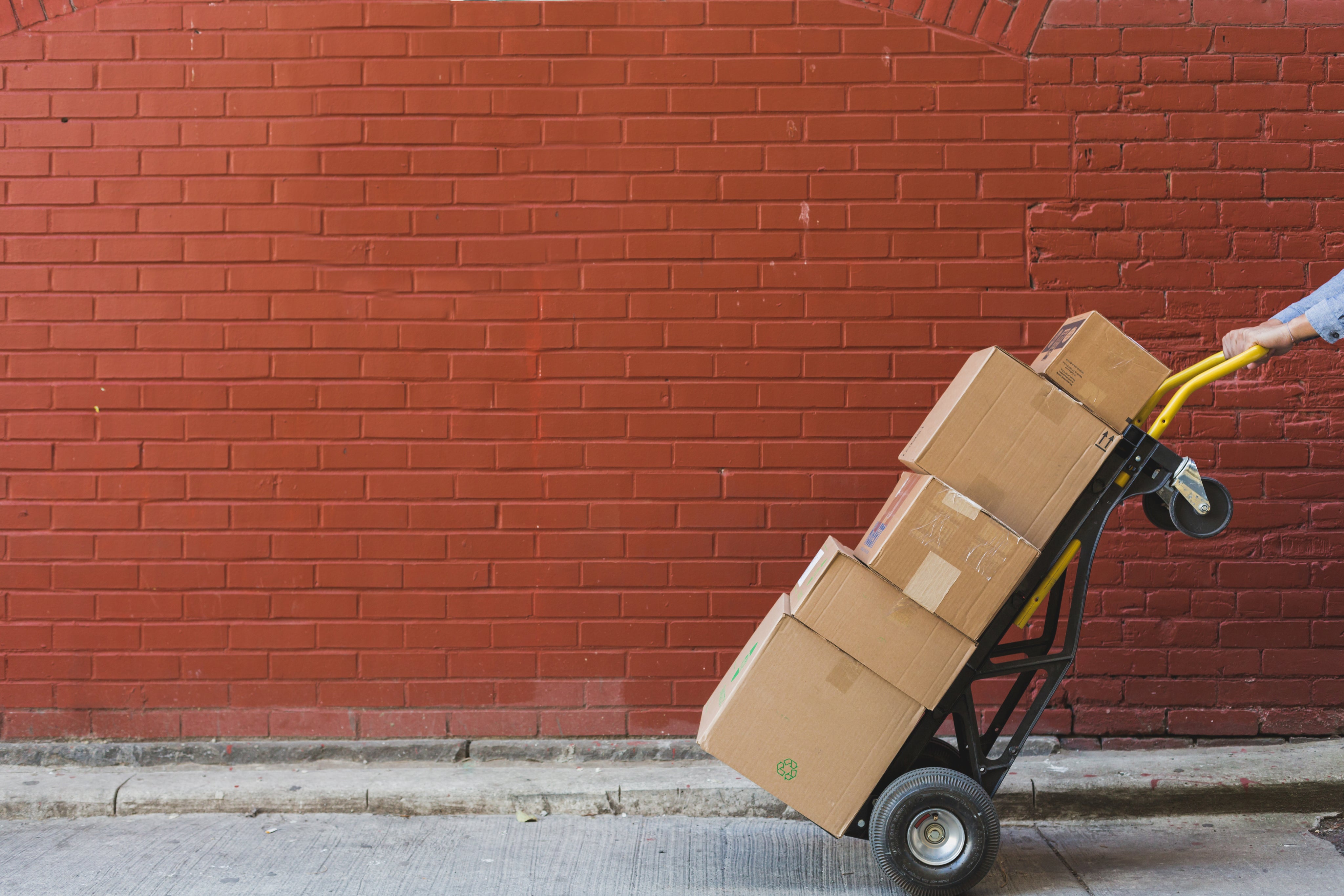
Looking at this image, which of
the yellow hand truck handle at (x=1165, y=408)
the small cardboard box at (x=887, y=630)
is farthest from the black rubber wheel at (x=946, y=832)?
the yellow hand truck handle at (x=1165, y=408)

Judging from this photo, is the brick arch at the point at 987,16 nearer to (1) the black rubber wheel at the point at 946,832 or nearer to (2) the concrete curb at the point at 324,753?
(1) the black rubber wheel at the point at 946,832

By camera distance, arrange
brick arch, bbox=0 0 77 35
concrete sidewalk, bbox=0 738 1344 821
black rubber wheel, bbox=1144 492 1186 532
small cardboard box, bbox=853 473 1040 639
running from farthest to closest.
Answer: brick arch, bbox=0 0 77 35 < concrete sidewalk, bbox=0 738 1344 821 < black rubber wheel, bbox=1144 492 1186 532 < small cardboard box, bbox=853 473 1040 639

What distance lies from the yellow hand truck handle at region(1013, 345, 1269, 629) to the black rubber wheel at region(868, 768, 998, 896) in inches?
23.3

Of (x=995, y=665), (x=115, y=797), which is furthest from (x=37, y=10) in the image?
(x=995, y=665)

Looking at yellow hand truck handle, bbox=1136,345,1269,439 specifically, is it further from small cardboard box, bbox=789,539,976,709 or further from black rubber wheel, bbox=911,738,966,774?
black rubber wheel, bbox=911,738,966,774

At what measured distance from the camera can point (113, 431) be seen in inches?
176

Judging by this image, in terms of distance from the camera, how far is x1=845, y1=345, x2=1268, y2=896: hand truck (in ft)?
10.3

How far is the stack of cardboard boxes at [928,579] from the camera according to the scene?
3051 mm

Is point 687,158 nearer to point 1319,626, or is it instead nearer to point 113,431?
point 113,431

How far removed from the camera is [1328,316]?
3.10m

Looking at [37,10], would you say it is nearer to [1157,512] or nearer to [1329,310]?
[1157,512]

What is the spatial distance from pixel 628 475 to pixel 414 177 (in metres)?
1.70

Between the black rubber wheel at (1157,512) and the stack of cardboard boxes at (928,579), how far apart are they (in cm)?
45

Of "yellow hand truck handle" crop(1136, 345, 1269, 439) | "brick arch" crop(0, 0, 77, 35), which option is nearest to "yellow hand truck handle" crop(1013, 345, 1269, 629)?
"yellow hand truck handle" crop(1136, 345, 1269, 439)
